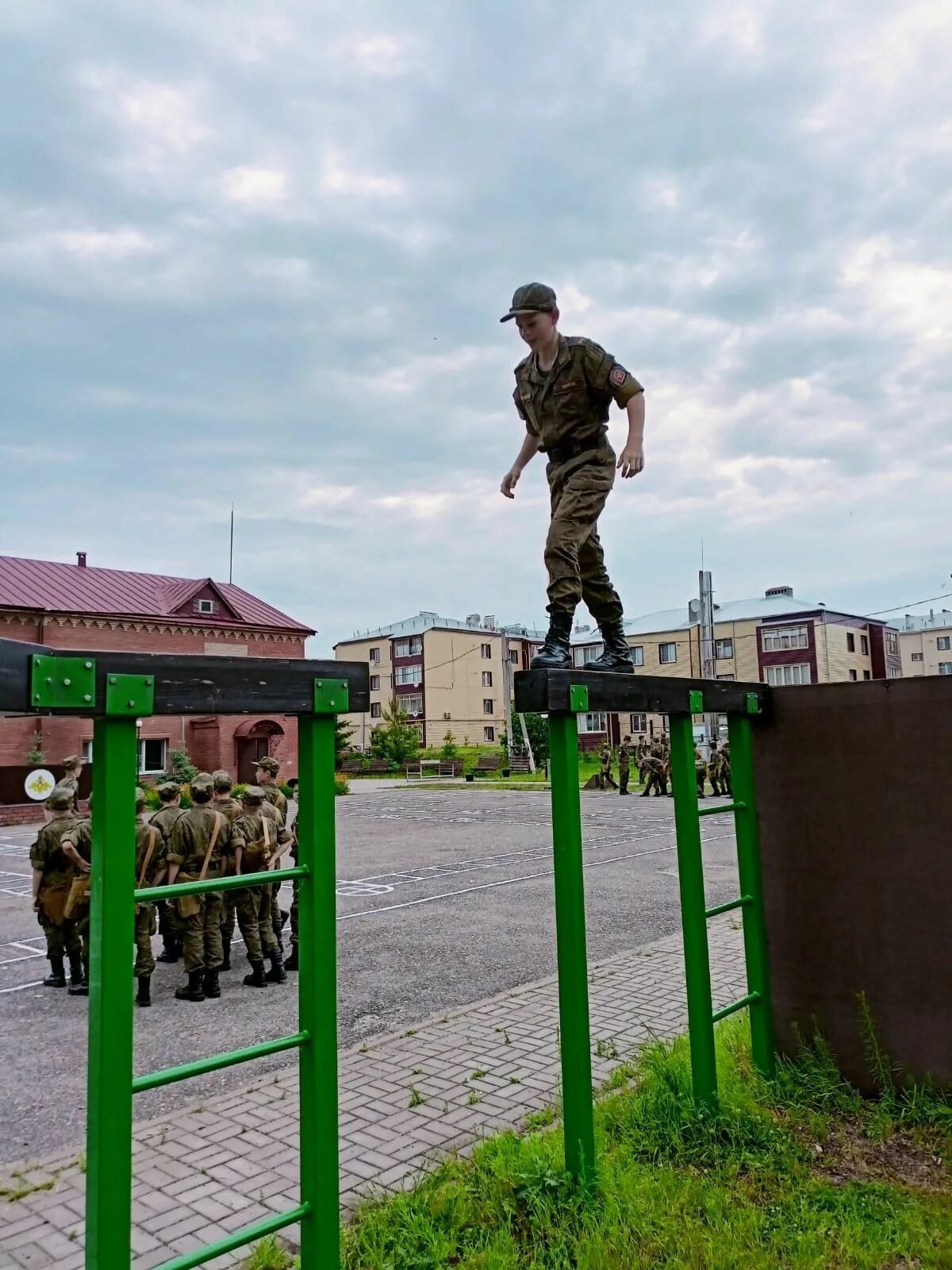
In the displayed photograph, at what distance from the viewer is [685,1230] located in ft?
10.5

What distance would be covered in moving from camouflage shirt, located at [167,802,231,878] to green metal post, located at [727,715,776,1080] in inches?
170

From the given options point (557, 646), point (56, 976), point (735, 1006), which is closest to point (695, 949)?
point (735, 1006)

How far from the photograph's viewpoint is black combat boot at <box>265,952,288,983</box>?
7.51 meters

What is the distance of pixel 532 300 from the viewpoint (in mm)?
4059

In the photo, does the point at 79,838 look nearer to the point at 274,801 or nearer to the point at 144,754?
the point at 274,801

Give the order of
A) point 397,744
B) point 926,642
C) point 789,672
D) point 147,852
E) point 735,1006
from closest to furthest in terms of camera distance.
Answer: point 735,1006
point 147,852
point 397,744
point 789,672
point 926,642

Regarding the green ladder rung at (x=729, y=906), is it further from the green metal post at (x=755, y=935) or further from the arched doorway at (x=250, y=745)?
the arched doorway at (x=250, y=745)

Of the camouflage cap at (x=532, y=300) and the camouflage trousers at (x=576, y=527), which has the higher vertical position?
the camouflage cap at (x=532, y=300)

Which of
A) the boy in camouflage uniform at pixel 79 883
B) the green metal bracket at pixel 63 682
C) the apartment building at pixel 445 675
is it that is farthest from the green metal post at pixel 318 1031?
the apartment building at pixel 445 675

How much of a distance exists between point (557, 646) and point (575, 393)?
1.14m

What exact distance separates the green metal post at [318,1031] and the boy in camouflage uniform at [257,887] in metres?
4.54

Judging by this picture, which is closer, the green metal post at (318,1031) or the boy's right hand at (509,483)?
the green metal post at (318,1031)

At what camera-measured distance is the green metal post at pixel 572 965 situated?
3529 mm

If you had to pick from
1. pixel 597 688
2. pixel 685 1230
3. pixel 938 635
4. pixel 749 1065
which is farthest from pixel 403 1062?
pixel 938 635
